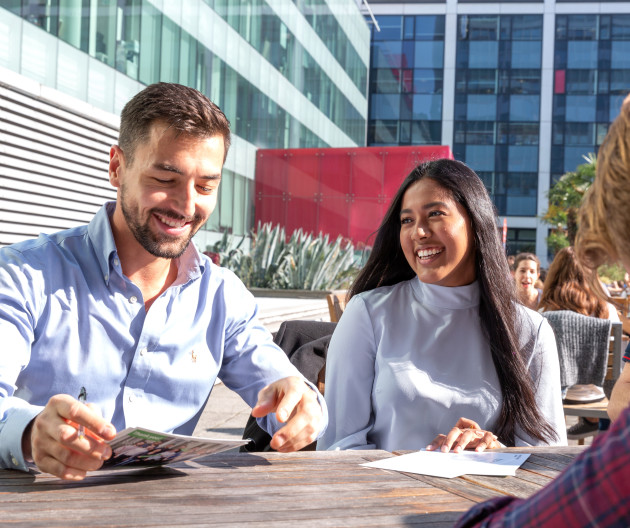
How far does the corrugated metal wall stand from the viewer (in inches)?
388

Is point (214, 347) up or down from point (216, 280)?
down

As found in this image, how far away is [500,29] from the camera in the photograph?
45281mm

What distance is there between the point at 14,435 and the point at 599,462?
1164 millimetres

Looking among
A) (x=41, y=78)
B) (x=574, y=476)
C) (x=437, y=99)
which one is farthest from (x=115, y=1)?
(x=437, y=99)

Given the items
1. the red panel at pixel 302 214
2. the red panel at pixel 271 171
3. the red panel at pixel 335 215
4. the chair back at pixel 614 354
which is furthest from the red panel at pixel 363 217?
the chair back at pixel 614 354

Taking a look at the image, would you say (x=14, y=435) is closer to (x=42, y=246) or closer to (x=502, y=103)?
(x=42, y=246)

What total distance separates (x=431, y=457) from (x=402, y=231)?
3.70 feet

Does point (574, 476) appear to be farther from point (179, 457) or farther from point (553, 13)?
point (553, 13)

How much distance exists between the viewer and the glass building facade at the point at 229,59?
10.7 m

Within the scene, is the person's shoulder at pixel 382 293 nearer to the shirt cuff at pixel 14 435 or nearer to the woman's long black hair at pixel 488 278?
the woman's long black hair at pixel 488 278

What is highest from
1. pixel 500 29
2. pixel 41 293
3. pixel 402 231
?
pixel 500 29

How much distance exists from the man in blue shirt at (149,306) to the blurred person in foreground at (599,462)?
38.0 inches

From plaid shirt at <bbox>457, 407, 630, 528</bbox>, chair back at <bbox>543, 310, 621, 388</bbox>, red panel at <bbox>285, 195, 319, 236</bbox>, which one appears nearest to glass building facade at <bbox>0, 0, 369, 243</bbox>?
red panel at <bbox>285, 195, 319, 236</bbox>

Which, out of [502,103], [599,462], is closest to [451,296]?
[599,462]
